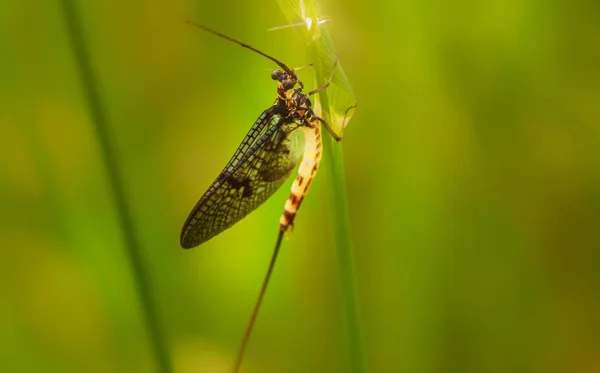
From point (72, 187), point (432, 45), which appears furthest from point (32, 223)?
point (432, 45)

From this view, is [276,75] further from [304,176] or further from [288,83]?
[304,176]

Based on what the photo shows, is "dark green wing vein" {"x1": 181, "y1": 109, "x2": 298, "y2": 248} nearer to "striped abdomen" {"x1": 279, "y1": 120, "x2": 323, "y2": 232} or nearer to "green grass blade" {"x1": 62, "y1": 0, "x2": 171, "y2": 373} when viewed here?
"striped abdomen" {"x1": 279, "y1": 120, "x2": 323, "y2": 232}

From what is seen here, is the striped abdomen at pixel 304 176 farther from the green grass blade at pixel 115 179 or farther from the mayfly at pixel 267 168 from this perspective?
the green grass blade at pixel 115 179

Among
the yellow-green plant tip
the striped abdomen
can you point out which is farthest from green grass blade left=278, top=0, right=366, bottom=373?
the striped abdomen

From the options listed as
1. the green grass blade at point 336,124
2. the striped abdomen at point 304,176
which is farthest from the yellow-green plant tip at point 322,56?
the striped abdomen at point 304,176

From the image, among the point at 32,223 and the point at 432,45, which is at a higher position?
the point at 432,45

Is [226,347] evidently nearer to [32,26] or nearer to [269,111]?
[269,111]
